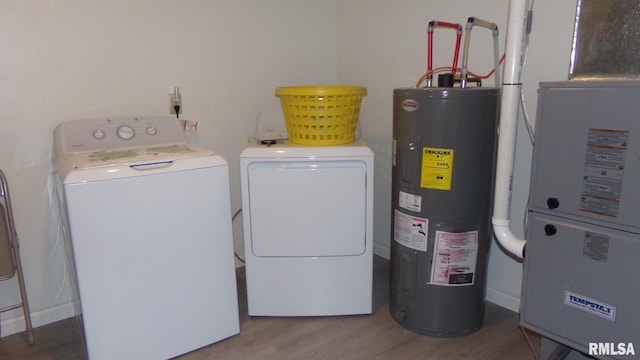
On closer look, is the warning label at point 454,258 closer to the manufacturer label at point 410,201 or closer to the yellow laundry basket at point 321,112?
the manufacturer label at point 410,201

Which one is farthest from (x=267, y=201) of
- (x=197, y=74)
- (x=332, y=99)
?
(x=197, y=74)

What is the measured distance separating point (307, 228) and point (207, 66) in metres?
1.05

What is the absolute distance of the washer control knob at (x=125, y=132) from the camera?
209cm

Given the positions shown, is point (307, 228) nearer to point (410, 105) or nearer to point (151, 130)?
point (410, 105)

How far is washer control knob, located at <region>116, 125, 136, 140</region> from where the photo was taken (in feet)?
6.85

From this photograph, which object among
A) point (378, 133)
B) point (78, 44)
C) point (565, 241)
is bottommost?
point (565, 241)

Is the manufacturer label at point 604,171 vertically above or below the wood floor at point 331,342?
above

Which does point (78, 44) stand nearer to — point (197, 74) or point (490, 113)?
point (197, 74)

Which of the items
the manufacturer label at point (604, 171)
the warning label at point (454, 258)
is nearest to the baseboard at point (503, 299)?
the warning label at point (454, 258)

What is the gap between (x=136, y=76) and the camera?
2.23m

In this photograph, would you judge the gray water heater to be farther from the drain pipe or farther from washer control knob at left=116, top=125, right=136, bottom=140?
washer control knob at left=116, top=125, right=136, bottom=140

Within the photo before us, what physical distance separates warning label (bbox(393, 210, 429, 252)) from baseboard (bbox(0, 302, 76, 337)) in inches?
64.5

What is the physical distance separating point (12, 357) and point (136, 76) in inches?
53.8

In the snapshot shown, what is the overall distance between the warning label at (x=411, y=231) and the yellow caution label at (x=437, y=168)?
17 cm
